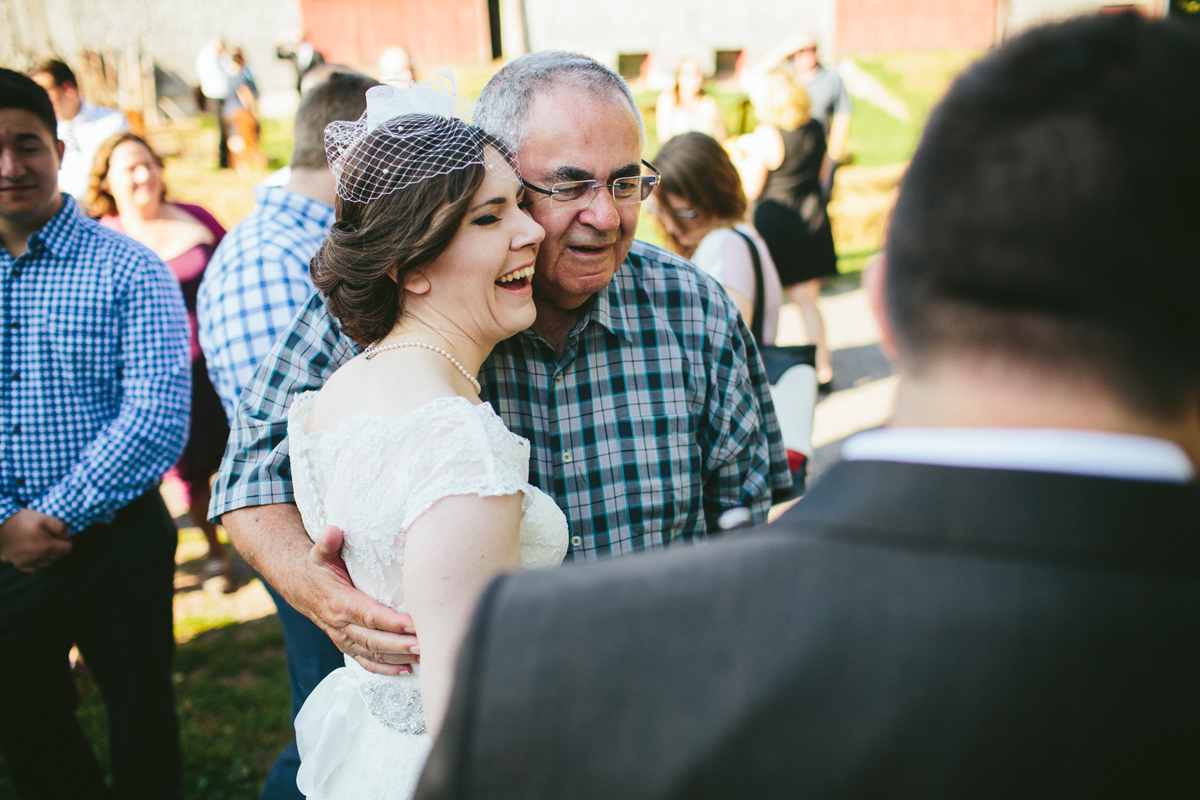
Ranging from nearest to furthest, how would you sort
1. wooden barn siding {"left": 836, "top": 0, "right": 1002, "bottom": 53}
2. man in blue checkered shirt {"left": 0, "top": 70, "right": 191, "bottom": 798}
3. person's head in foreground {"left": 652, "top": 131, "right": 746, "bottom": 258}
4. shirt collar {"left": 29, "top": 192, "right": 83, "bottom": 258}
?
1. man in blue checkered shirt {"left": 0, "top": 70, "right": 191, "bottom": 798}
2. shirt collar {"left": 29, "top": 192, "right": 83, "bottom": 258}
3. person's head in foreground {"left": 652, "top": 131, "right": 746, "bottom": 258}
4. wooden barn siding {"left": 836, "top": 0, "right": 1002, "bottom": 53}

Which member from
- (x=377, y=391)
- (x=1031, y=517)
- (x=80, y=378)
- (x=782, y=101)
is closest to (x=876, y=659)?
(x=1031, y=517)

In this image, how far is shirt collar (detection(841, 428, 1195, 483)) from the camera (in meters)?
0.70

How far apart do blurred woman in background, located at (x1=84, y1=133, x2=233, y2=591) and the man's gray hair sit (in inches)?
113

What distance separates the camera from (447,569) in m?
1.33

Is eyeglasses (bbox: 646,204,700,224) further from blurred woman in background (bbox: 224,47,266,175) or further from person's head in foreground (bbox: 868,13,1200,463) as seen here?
blurred woman in background (bbox: 224,47,266,175)

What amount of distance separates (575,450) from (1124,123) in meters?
1.54

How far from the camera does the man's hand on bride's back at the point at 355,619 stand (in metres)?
1.65

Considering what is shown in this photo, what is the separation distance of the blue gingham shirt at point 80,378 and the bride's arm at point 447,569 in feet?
6.23

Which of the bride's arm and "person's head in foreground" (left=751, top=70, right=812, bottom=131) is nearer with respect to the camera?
the bride's arm

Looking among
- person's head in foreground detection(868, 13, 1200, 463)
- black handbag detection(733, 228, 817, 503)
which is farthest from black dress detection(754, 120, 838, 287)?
person's head in foreground detection(868, 13, 1200, 463)

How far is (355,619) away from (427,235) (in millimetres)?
813

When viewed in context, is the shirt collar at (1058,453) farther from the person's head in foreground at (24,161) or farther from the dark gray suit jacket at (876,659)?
the person's head in foreground at (24,161)

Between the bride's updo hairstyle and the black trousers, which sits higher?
the bride's updo hairstyle

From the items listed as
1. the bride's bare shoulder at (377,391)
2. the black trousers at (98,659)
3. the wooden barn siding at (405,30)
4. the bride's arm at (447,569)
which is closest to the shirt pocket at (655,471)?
the bride's bare shoulder at (377,391)
